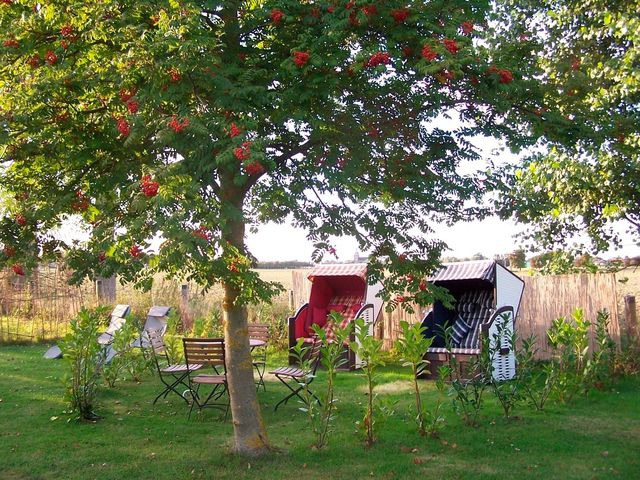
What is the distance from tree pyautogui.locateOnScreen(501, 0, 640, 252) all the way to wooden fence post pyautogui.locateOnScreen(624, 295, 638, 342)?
4.79ft

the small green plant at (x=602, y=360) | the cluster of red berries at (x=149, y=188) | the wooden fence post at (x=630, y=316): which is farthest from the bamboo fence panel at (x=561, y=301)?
the cluster of red berries at (x=149, y=188)

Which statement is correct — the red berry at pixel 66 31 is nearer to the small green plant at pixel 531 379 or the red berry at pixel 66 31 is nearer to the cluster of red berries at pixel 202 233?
the cluster of red berries at pixel 202 233

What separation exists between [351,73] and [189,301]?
11992 millimetres

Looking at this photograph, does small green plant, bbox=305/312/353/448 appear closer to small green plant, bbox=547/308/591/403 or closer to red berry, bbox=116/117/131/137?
red berry, bbox=116/117/131/137

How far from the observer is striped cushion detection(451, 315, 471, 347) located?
431 inches

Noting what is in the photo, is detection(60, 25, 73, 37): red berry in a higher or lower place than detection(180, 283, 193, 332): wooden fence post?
higher

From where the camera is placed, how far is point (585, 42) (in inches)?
458

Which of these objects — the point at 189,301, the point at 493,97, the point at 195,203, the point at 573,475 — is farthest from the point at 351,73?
the point at 189,301

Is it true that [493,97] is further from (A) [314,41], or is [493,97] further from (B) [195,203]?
(B) [195,203]

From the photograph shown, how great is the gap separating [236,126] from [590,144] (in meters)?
7.13

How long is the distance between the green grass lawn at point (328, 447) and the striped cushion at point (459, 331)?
220 cm

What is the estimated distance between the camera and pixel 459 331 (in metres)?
11.2

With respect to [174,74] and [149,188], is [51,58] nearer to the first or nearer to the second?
[174,74]


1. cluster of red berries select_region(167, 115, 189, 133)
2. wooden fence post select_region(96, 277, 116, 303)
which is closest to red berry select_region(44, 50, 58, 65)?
cluster of red berries select_region(167, 115, 189, 133)
